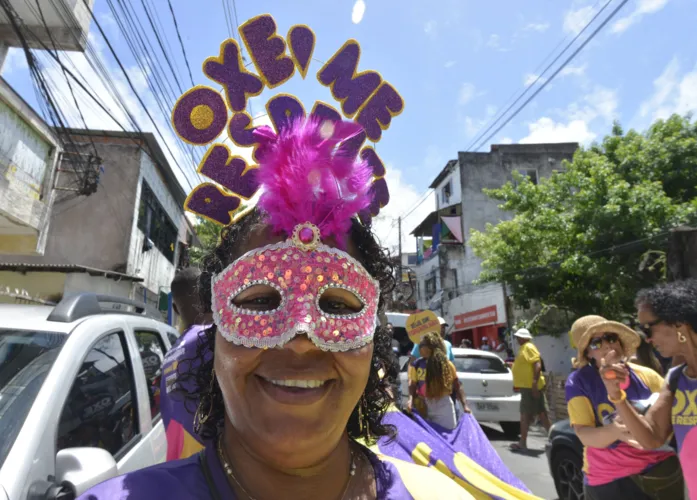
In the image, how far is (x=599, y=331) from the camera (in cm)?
288

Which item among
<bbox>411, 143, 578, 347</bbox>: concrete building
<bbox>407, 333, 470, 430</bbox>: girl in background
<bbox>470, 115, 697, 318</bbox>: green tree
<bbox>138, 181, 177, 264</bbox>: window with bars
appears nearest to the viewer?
<bbox>407, 333, 470, 430</bbox>: girl in background

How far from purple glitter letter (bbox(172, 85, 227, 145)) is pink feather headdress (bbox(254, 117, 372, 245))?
20cm

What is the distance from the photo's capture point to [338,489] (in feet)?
3.93

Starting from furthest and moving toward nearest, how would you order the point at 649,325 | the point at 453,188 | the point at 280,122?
the point at 453,188, the point at 649,325, the point at 280,122

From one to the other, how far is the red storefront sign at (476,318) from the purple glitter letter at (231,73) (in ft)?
71.5

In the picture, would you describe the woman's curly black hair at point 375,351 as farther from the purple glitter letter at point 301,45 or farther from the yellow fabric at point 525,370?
the yellow fabric at point 525,370

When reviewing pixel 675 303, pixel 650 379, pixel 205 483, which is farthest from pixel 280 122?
pixel 650 379

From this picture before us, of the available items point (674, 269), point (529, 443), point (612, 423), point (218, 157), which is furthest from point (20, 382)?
point (529, 443)

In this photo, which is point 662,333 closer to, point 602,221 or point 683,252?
point 683,252

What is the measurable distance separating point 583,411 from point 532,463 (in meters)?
4.45

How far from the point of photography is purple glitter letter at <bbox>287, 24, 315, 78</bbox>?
161 cm

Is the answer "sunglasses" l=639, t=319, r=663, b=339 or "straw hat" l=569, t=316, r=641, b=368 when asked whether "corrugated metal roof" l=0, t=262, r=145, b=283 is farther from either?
"sunglasses" l=639, t=319, r=663, b=339

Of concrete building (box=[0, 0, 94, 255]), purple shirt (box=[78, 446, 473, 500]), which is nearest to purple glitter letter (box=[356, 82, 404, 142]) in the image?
purple shirt (box=[78, 446, 473, 500])

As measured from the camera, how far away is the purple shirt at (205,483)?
3.39 feet
